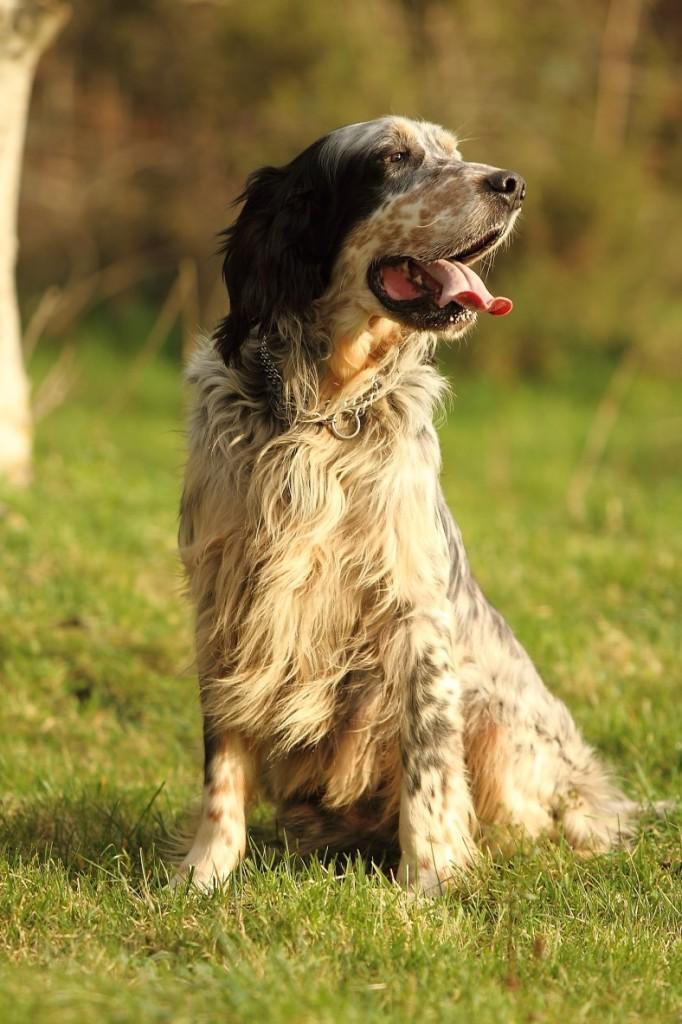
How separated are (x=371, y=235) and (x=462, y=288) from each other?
29 centimetres

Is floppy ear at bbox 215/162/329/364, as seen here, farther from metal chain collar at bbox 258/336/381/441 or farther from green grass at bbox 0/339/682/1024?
green grass at bbox 0/339/682/1024

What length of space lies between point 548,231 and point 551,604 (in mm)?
10308

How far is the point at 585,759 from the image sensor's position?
4043mm

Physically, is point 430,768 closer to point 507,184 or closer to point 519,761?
point 519,761

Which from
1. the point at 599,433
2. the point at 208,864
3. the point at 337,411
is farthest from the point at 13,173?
the point at 599,433

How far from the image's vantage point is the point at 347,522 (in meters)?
3.53

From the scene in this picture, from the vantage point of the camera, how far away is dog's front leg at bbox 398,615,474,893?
3.51 meters

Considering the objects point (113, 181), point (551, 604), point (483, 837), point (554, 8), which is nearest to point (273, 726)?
point (483, 837)

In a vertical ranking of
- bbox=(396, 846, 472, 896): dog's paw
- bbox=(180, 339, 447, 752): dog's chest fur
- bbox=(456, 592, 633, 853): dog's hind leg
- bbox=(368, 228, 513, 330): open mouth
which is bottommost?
bbox=(396, 846, 472, 896): dog's paw

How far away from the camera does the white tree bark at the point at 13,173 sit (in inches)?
269

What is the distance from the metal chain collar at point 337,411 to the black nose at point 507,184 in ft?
1.87

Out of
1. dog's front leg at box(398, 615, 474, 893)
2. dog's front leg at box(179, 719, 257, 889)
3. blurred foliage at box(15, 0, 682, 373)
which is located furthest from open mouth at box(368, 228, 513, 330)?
blurred foliage at box(15, 0, 682, 373)

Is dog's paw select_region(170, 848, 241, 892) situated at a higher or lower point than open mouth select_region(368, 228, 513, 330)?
lower

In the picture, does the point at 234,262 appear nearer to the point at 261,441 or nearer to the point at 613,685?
the point at 261,441
